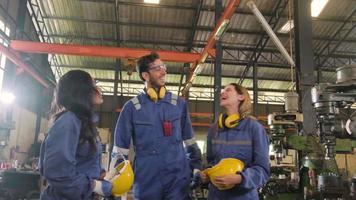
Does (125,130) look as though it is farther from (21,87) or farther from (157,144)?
(21,87)

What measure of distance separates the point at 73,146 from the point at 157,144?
2.66 feet

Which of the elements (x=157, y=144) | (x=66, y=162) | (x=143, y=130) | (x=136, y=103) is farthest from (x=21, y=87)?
(x=66, y=162)

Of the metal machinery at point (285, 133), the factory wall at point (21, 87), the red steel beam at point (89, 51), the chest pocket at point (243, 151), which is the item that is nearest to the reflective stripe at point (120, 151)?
the chest pocket at point (243, 151)

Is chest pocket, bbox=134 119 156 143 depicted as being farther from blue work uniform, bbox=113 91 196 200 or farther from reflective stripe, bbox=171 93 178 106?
reflective stripe, bbox=171 93 178 106

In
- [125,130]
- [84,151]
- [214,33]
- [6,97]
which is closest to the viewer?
[84,151]

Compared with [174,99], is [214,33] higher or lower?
higher

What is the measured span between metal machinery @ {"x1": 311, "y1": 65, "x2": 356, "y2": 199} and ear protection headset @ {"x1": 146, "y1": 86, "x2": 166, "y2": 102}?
1879 mm

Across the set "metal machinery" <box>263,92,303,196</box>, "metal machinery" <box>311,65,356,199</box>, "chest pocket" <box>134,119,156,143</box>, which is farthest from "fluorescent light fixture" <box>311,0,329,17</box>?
"chest pocket" <box>134,119,156,143</box>

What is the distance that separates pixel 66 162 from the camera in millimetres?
1756

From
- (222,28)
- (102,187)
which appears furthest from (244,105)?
(222,28)

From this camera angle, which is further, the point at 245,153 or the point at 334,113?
the point at 334,113

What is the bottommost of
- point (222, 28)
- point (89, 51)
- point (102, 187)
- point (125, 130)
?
point (102, 187)

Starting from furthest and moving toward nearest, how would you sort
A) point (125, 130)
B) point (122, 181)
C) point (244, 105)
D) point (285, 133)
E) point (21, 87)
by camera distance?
point (21, 87), point (285, 133), point (244, 105), point (125, 130), point (122, 181)

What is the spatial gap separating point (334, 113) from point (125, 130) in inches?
87.2
